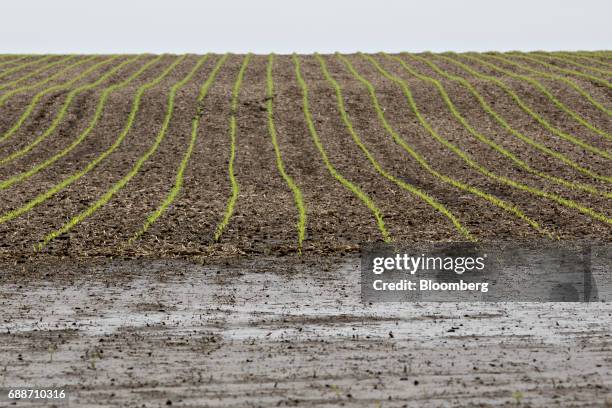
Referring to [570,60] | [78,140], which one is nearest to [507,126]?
[78,140]

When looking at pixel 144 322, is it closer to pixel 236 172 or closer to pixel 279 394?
pixel 279 394

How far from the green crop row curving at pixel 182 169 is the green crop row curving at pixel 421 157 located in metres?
7.78

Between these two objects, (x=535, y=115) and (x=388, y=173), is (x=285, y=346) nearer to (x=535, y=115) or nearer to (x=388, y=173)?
(x=388, y=173)

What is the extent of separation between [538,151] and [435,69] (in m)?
18.0

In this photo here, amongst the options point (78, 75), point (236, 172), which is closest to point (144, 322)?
point (236, 172)

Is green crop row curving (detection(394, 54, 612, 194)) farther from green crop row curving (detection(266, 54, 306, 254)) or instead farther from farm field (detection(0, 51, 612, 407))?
green crop row curving (detection(266, 54, 306, 254))

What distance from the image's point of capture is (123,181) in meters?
27.0

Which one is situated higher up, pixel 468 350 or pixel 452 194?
pixel 452 194

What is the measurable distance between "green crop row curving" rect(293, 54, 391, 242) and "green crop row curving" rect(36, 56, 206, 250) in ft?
19.5

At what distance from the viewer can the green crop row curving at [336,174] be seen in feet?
69.0

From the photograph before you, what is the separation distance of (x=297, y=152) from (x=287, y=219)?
11.0 m

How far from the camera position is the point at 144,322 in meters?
12.1

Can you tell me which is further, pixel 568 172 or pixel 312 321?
pixel 568 172

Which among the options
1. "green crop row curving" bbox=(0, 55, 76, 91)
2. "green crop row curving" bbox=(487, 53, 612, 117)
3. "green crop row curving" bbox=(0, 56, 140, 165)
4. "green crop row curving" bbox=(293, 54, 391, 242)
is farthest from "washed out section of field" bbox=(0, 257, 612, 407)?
"green crop row curving" bbox=(0, 55, 76, 91)
